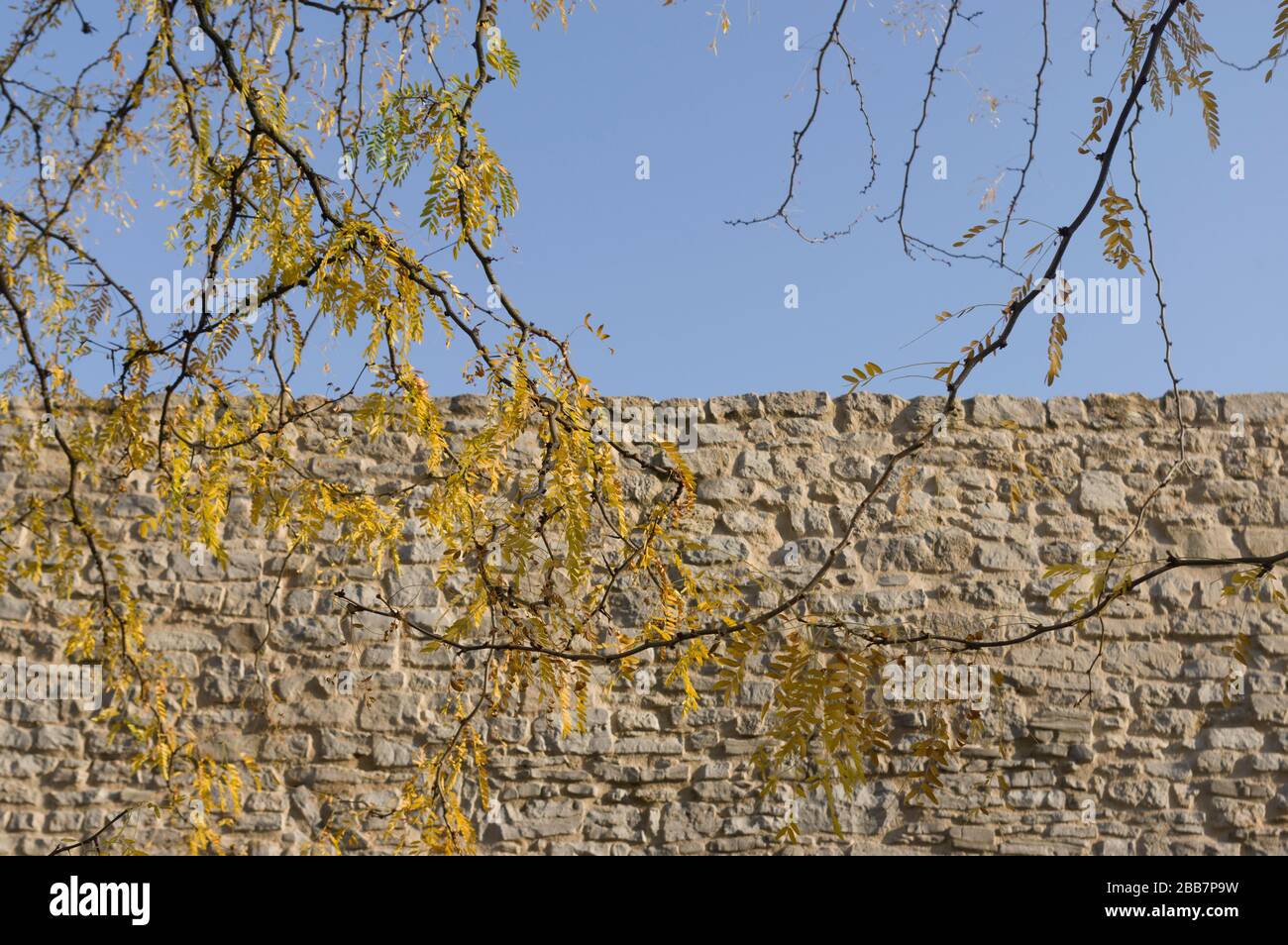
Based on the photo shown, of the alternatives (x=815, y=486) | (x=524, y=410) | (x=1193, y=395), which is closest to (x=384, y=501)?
(x=815, y=486)

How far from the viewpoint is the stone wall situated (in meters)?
4.68

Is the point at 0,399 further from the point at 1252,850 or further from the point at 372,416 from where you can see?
the point at 1252,850

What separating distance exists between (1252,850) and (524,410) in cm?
388

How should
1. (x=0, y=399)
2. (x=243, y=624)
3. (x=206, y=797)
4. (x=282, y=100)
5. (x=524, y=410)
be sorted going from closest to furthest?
(x=524, y=410) < (x=282, y=100) < (x=206, y=797) < (x=0, y=399) < (x=243, y=624)

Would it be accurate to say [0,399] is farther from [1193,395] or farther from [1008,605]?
[1193,395]

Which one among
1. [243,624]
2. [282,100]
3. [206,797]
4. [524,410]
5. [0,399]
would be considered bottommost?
[206,797]

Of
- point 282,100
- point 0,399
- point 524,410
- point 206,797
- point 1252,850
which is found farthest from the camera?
point 1252,850

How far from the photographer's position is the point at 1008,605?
4852mm

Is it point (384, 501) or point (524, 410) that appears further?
A: point (384, 501)

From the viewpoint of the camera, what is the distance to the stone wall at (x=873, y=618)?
4.68 m

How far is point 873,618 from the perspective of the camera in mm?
4871

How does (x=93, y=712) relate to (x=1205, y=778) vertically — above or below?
above

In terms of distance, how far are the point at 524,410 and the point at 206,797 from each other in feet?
5.03

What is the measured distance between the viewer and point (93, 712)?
16.1 feet
